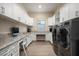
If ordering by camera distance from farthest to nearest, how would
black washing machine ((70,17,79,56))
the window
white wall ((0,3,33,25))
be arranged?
the window, white wall ((0,3,33,25)), black washing machine ((70,17,79,56))

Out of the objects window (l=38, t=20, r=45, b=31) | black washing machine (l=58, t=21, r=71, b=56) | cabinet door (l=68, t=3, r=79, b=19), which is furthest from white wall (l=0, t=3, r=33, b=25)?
window (l=38, t=20, r=45, b=31)

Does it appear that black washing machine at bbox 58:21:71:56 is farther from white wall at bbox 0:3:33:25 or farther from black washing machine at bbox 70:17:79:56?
white wall at bbox 0:3:33:25

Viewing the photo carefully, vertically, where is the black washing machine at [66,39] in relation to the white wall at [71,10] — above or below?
below

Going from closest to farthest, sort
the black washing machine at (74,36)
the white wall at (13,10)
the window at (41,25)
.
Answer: the black washing machine at (74,36), the white wall at (13,10), the window at (41,25)

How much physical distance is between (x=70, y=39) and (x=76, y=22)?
382mm

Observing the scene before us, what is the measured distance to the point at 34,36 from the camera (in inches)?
268

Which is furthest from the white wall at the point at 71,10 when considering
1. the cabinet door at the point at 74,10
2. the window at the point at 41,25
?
the window at the point at 41,25

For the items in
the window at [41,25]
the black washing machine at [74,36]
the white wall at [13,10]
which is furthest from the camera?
the window at [41,25]

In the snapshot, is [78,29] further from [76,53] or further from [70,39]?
[76,53]


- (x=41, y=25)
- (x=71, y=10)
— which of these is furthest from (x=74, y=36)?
(x=41, y=25)

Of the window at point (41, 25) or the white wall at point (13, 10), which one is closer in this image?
the white wall at point (13, 10)

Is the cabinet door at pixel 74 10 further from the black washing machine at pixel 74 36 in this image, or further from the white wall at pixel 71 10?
the black washing machine at pixel 74 36

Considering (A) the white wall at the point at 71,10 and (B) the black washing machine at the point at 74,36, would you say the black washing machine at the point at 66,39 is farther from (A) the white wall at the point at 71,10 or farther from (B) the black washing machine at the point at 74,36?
(A) the white wall at the point at 71,10

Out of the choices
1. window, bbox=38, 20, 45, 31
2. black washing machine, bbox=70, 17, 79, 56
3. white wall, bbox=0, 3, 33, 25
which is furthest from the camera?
window, bbox=38, 20, 45, 31
